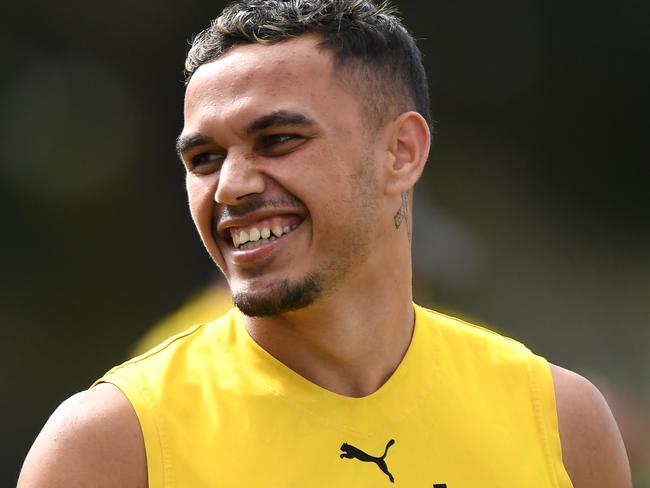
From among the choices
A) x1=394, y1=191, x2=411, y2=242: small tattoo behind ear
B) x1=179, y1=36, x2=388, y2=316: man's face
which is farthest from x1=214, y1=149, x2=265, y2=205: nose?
x1=394, y1=191, x2=411, y2=242: small tattoo behind ear

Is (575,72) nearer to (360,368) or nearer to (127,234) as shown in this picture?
(127,234)

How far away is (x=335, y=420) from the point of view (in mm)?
2582

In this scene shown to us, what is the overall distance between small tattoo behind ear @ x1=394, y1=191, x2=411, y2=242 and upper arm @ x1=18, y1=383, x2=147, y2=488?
83cm

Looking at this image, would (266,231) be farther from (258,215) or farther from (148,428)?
(148,428)

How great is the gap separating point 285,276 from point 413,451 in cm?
51

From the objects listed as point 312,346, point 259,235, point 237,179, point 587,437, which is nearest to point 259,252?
point 259,235

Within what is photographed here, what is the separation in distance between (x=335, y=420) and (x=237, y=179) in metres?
0.60

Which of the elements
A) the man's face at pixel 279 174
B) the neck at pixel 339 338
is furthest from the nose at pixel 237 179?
the neck at pixel 339 338

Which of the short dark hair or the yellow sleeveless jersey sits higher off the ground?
the short dark hair

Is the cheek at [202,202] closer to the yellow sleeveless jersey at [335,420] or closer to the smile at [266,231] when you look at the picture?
the smile at [266,231]

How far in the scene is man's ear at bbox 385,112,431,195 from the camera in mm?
2732

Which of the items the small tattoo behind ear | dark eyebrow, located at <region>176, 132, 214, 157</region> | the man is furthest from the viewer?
the small tattoo behind ear

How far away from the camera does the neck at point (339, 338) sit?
265 centimetres

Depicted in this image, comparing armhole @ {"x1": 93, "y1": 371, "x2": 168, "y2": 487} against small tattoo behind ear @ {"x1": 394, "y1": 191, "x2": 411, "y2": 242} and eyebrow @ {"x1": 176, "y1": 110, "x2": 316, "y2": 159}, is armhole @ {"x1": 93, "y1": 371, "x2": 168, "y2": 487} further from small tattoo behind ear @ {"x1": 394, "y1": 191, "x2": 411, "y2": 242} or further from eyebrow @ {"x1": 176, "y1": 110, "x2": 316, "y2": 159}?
small tattoo behind ear @ {"x1": 394, "y1": 191, "x2": 411, "y2": 242}
